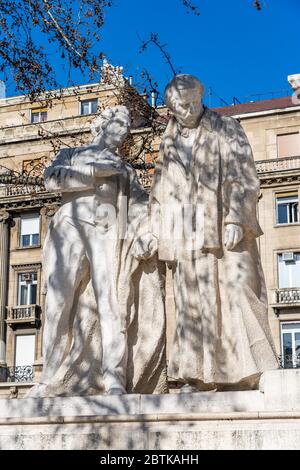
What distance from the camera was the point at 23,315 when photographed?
40531 mm

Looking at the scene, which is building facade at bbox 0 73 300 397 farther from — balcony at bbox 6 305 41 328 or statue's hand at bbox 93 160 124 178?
statue's hand at bbox 93 160 124 178

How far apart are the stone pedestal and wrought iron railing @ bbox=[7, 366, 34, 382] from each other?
32.6 meters

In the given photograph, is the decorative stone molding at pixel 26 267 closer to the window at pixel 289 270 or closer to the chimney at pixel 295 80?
the window at pixel 289 270

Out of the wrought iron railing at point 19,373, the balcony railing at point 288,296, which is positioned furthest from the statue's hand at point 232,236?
the wrought iron railing at point 19,373

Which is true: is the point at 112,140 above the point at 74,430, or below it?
above

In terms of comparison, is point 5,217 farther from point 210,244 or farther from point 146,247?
point 210,244

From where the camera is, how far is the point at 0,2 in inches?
445

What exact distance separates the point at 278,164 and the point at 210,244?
3141 centimetres

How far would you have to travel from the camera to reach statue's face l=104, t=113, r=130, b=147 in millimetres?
7914

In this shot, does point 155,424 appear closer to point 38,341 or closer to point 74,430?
point 74,430

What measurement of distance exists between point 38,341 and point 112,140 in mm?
32787

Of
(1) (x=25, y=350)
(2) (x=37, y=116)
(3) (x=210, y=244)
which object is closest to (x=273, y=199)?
(1) (x=25, y=350)

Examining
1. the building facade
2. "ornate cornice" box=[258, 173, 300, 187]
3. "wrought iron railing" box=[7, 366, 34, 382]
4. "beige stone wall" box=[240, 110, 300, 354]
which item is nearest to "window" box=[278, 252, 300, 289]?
the building facade

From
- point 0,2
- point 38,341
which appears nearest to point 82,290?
point 0,2
